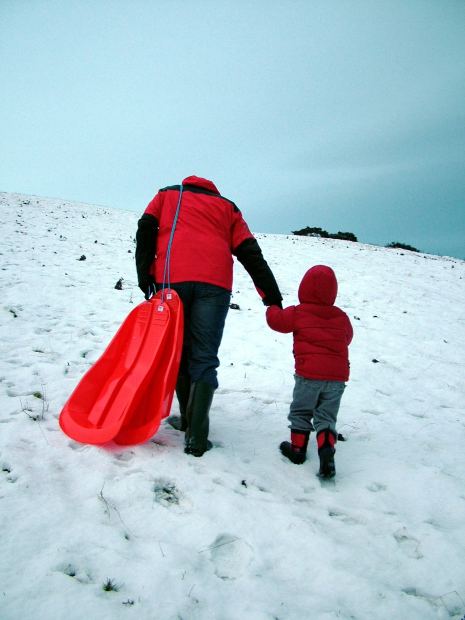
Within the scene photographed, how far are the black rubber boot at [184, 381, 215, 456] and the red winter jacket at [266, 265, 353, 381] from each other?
90cm

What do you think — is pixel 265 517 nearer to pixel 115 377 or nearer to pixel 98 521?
pixel 98 521

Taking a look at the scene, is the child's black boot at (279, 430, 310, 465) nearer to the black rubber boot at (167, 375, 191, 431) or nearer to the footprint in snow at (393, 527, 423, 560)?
the footprint in snow at (393, 527, 423, 560)

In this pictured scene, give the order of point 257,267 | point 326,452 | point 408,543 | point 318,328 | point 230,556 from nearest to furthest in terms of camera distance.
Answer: point 230,556 < point 408,543 < point 326,452 < point 318,328 < point 257,267

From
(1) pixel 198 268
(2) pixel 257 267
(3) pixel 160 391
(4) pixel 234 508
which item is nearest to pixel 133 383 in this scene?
(3) pixel 160 391

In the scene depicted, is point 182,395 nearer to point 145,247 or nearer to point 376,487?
point 145,247

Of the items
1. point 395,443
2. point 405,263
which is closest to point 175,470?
point 395,443

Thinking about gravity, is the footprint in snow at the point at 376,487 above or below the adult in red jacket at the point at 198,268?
below

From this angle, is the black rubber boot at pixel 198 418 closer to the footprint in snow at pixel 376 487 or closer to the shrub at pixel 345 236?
the footprint in snow at pixel 376 487

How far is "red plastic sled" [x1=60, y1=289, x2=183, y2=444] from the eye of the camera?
271cm

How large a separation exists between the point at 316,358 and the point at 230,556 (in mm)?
1696

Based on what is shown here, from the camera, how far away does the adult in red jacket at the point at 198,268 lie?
9.65 ft

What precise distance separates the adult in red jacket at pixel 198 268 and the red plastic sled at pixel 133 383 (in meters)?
0.20

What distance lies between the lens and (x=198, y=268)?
3.03 meters

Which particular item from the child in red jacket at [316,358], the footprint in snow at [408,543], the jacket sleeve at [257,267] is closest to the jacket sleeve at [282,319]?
the child in red jacket at [316,358]
